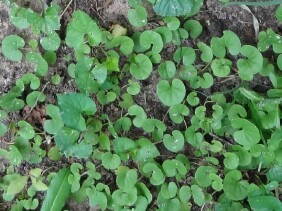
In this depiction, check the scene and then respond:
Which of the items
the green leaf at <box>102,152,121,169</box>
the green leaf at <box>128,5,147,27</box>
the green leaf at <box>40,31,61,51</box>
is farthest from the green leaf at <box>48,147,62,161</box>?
the green leaf at <box>128,5,147,27</box>

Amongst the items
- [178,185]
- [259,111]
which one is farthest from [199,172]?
[259,111]

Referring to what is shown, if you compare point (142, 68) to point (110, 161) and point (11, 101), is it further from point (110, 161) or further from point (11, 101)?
point (11, 101)

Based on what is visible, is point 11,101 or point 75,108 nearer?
point 75,108

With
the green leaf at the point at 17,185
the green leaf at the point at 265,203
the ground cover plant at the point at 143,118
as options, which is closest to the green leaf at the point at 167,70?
the ground cover plant at the point at 143,118

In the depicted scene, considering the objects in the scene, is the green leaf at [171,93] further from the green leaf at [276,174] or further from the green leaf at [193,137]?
the green leaf at [276,174]

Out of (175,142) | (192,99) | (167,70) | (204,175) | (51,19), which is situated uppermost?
(51,19)

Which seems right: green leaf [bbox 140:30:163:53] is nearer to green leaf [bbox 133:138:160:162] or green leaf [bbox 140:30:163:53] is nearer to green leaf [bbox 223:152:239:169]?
green leaf [bbox 133:138:160:162]

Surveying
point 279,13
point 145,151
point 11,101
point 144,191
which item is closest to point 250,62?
point 279,13
